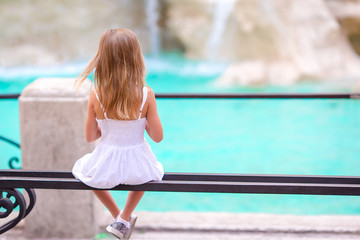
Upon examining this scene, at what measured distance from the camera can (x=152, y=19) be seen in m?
15.5

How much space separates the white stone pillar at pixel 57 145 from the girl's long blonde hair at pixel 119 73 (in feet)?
2.24

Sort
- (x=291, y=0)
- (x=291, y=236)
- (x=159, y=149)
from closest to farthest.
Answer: (x=291, y=236) → (x=159, y=149) → (x=291, y=0)

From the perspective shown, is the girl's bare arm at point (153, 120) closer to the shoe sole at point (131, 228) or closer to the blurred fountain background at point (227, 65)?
the shoe sole at point (131, 228)

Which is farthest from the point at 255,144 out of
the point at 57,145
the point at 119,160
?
the point at 119,160

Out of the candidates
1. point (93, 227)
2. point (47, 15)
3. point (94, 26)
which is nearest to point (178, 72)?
point (94, 26)

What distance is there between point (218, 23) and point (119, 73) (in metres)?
12.0

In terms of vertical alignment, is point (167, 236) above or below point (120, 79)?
below

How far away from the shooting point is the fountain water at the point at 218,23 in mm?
13406

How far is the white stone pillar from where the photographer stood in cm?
281

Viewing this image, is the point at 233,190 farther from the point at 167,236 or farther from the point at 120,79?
the point at 167,236

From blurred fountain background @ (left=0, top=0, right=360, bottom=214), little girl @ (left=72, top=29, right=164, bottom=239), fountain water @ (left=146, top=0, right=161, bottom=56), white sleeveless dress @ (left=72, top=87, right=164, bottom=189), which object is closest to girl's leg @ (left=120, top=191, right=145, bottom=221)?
little girl @ (left=72, top=29, right=164, bottom=239)

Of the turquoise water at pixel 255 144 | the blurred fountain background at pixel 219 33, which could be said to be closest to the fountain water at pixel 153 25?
the blurred fountain background at pixel 219 33

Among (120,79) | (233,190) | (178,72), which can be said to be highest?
(120,79)

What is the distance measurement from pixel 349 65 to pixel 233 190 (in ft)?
39.3
